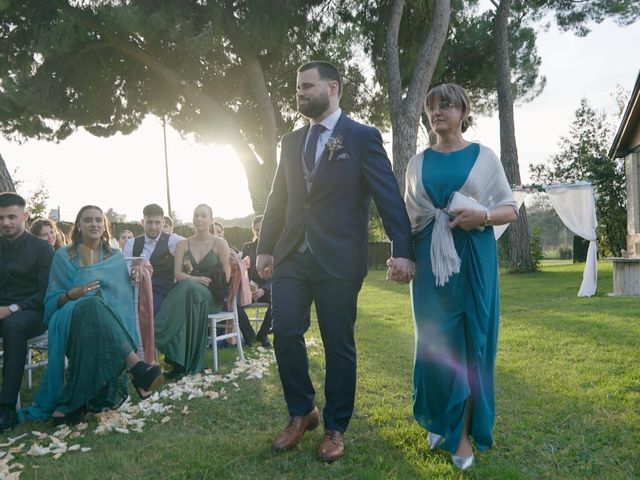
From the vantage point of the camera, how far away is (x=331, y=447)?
10.0 feet

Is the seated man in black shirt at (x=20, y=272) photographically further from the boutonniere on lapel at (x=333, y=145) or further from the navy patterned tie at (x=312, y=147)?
the boutonniere on lapel at (x=333, y=145)

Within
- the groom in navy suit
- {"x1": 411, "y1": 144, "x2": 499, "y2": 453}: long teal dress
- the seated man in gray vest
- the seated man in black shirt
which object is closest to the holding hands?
the groom in navy suit

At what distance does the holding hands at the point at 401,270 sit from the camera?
119 inches

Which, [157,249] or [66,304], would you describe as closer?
[66,304]

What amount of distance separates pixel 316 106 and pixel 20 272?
285 centimetres

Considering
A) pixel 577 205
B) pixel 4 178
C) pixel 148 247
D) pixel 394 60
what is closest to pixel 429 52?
pixel 394 60

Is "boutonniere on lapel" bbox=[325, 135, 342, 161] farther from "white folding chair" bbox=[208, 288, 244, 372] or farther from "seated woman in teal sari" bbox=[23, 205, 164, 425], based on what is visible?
"white folding chair" bbox=[208, 288, 244, 372]

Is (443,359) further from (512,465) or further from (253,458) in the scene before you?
(253,458)

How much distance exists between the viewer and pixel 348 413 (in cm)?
317

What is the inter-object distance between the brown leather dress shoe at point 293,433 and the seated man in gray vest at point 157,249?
3.50 metres

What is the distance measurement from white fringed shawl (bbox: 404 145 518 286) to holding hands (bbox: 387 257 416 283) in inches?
4.7

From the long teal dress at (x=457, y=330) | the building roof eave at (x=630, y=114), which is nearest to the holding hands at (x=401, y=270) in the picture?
the long teal dress at (x=457, y=330)

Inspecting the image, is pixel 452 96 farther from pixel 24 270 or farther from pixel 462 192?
pixel 24 270

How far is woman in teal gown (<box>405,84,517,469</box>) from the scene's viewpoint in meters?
2.97
